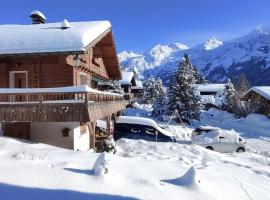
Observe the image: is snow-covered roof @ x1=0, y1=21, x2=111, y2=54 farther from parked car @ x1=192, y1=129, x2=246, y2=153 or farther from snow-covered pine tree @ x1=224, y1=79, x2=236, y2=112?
snow-covered pine tree @ x1=224, y1=79, x2=236, y2=112

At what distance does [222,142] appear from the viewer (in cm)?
2508

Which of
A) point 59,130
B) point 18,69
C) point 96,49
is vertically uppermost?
point 96,49

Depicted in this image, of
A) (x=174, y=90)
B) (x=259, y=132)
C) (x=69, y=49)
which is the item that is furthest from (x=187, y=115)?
(x=69, y=49)

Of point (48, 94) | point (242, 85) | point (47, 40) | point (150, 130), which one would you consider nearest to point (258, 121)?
point (150, 130)

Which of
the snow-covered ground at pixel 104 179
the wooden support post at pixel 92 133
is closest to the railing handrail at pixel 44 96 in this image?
the snow-covered ground at pixel 104 179

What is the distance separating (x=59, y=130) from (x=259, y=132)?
2877 centimetres

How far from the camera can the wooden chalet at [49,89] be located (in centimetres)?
1464

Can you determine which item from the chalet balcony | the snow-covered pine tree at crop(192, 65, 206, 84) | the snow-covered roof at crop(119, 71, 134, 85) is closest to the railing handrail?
the chalet balcony

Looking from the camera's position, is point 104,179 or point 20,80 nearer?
point 104,179

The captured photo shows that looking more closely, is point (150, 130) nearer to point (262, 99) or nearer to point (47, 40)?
point (47, 40)

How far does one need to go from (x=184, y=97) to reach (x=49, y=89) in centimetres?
3230

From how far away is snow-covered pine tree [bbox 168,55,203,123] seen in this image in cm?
4528

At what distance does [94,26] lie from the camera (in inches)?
794

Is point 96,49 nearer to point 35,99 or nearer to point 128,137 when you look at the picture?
point 128,137
